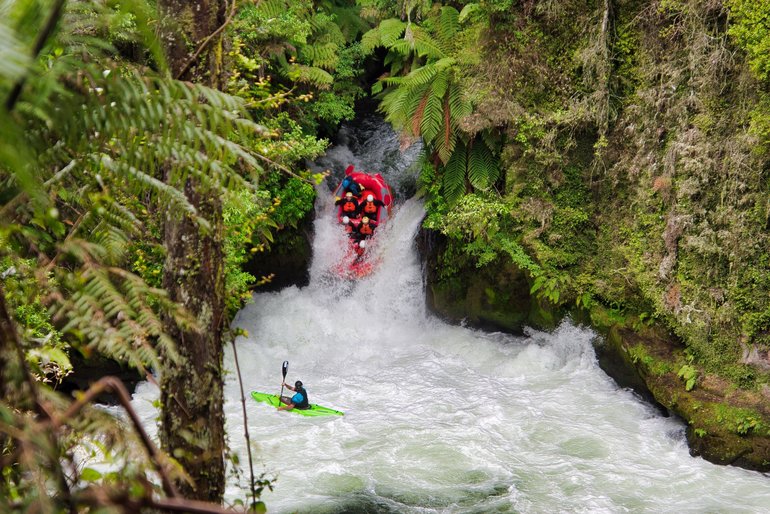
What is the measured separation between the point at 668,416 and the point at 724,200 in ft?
9.06

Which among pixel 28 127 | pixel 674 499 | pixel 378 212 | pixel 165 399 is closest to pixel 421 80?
pixel 378 212

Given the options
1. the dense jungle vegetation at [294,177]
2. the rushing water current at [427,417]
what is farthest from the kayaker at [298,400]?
the dense jungle vegetation at [294,177]

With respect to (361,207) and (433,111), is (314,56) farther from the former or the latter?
(361,207)

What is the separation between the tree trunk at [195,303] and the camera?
321cm

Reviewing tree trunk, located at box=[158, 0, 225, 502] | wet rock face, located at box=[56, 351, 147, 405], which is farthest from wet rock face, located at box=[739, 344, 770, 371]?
wet rock face, located at box=[56, 351, 147, 405]

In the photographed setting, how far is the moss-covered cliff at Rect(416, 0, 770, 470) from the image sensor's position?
24.8 ft

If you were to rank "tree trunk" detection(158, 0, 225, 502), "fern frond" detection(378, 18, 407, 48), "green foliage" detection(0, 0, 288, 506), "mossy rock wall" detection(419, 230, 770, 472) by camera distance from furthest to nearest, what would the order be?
"fern frond" detection(378, 18, 407, 48) < "mossy rock wall" detection(419, 230, 770, 472) < "tree trunk" detection(158, 0, 225, 502) < "green foliage" detection(0, 0, 288, 506)

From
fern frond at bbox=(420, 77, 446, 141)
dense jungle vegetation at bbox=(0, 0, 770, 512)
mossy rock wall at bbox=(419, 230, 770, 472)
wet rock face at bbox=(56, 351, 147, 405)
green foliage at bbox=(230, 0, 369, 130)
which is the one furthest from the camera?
fern frond at bbox=(420, 77, 446, 141)

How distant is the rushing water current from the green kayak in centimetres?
11

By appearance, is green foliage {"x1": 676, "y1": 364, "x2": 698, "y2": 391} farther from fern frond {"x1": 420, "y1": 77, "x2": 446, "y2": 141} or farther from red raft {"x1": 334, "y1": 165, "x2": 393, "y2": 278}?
red raft {"x1": 334, "y1": 165, "x2": 393, "y2": 278}

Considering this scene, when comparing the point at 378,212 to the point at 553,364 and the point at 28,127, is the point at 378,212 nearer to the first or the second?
the point at 553,364

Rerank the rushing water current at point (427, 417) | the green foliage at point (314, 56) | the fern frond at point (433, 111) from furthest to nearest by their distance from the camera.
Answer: the fern frond at point (433, 111)
the green foliage at point (314, 56)
the rushing water current at point (427, 417)

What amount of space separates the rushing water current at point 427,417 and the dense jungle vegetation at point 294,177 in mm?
797

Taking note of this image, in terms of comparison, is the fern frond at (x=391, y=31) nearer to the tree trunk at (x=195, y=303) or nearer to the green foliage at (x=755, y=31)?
the green foliage at (x=755, y=31)
